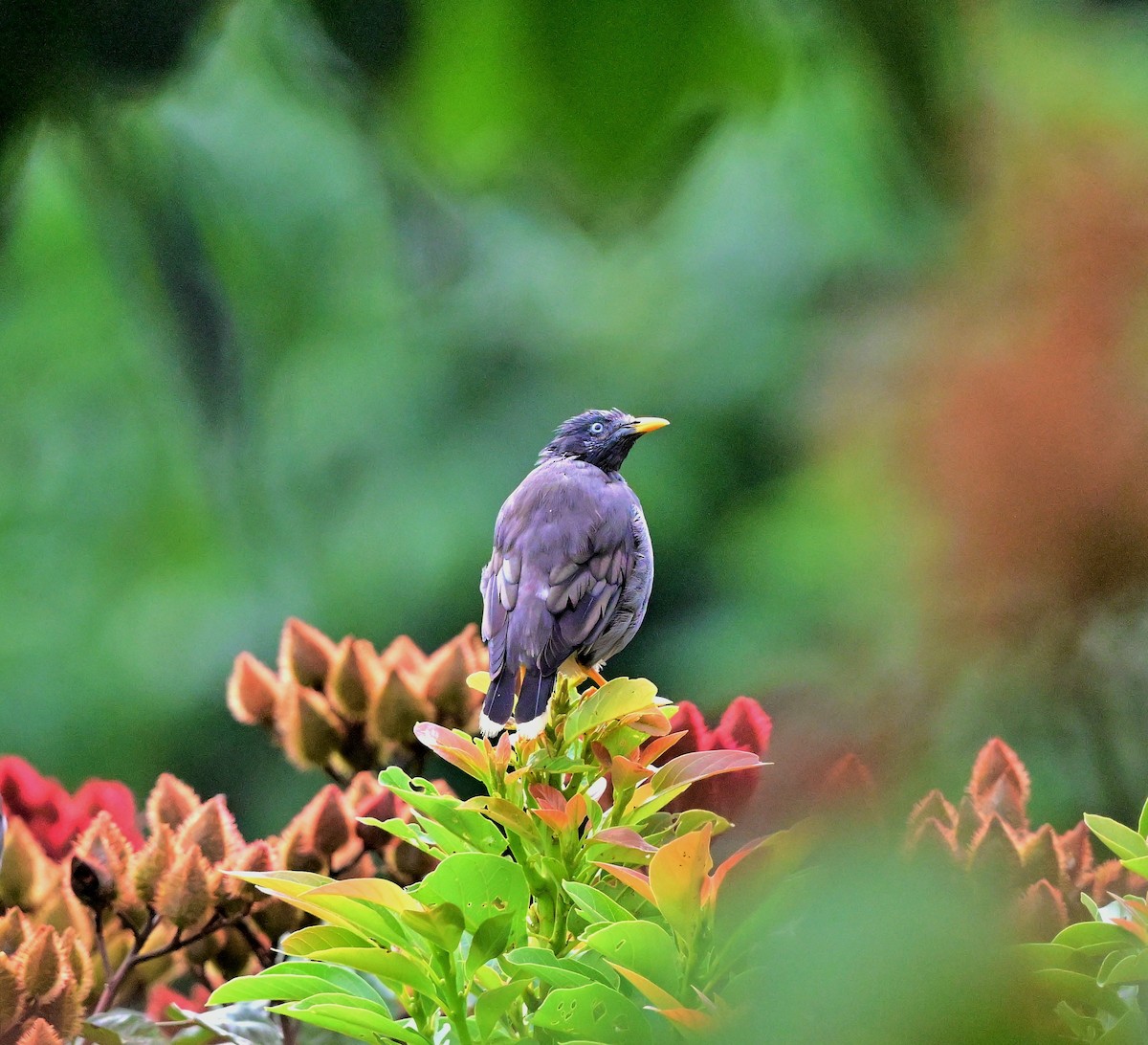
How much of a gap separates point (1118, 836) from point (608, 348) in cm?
250

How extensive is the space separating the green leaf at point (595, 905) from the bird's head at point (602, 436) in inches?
21.5

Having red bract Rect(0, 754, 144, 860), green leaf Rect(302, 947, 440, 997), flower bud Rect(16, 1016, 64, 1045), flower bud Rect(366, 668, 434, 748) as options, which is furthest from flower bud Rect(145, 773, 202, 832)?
green leaf Rect(302, 947, 440, 997)

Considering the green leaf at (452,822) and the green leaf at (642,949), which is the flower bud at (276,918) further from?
the green leaf at (642,949)

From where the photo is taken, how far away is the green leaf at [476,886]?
0.58 metres

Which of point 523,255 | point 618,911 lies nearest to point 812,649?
point 523,255

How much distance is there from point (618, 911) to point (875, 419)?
1111 mm

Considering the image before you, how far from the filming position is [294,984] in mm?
625

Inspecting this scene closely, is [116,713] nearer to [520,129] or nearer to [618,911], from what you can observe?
[618,911]

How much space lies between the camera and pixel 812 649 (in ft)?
7.86

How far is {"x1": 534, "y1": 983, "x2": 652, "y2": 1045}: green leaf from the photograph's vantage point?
548 mm

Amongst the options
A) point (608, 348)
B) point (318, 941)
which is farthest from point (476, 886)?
point (608, 348)

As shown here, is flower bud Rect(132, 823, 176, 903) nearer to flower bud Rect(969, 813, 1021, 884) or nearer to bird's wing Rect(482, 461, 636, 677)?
bird's wing Rect(482, 461, 636, 677)

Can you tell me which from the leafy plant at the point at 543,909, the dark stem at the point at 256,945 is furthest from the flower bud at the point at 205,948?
the leafy plant at the point at 543,909

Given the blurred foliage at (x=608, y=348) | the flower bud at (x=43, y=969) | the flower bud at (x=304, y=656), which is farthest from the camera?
the flower bud at (x=304, y=656)
